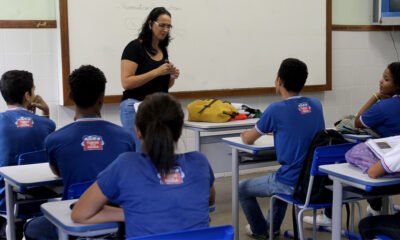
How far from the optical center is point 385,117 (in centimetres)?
367

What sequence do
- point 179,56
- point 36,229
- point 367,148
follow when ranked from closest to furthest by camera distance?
point 36,229
point 367,148
point 179,56

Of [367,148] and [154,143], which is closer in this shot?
[154,143]

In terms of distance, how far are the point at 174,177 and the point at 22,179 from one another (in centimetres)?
103

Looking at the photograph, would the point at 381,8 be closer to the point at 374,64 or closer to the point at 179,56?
the point at 374,64

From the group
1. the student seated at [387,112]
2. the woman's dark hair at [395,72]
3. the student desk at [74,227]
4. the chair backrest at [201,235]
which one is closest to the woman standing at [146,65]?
the student seated at [387,112]

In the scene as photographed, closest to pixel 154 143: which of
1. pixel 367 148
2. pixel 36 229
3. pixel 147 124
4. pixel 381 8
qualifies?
pixel 147 124

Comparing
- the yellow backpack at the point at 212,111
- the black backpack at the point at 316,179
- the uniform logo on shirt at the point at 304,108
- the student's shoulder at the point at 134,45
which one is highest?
the student's shoulder at the point at 134,45

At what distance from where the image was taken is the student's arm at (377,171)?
8.49 ft

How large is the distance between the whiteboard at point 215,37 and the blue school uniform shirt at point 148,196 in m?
3.13

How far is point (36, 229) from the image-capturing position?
8.38 ft

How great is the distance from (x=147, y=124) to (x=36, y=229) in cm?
96

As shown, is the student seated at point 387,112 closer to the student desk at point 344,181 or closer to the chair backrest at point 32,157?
the student desk at point 344,181

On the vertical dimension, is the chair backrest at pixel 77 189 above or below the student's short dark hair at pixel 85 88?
below

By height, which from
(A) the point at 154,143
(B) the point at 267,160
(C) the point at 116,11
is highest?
(C) the point at 116,11
